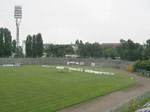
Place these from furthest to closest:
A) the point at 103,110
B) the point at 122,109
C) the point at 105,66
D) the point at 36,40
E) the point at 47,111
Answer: the point at 36,40 < the point at 105,66 < the point at 103,110 < the point at 47,111 < the point at 122,109

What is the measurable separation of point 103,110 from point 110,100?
5.58 meters

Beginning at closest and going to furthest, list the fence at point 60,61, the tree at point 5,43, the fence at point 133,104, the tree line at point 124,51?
the fence at point 133,104 < the tree line at point 124,51 < the fence at point 60,61 < the tree at point 5,43

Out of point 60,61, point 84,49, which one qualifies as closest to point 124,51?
point 84,49

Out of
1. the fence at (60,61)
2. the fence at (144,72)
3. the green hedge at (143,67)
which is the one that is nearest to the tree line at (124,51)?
the fence at (60,61)

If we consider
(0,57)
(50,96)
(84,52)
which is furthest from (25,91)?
(84,52)

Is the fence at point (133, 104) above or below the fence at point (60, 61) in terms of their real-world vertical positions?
below

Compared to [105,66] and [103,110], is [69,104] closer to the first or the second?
[103,110]

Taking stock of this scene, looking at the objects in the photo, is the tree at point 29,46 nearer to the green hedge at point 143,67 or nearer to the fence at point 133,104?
the green hedge at point 143,67

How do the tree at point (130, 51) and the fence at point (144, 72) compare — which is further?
the tree at point (130, 51)

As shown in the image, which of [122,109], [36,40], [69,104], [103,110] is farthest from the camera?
[36,40]

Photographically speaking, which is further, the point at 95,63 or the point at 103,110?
the point at 95,63

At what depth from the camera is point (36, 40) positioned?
103750 millimetres

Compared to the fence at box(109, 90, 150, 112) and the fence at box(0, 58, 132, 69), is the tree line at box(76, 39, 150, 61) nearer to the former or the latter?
the fence at box(0, 58, 132, 69)

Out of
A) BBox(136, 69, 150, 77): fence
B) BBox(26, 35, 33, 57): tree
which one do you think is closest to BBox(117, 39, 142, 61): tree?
BBox(136, 69, 150, 77): fence
